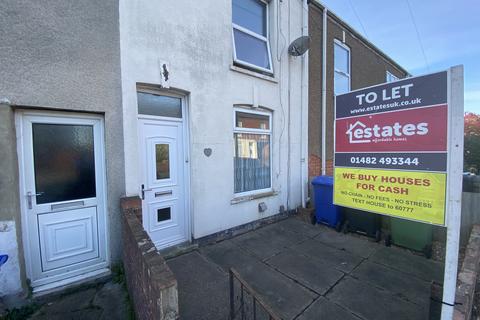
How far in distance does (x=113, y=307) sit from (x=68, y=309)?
19.4 inches

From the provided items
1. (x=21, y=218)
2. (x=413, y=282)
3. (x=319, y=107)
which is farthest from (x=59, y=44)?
(x=319, y=107)

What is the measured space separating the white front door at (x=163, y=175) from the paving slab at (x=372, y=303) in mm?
2544

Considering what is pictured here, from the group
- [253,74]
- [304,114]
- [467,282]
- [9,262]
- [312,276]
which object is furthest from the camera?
[304,114]

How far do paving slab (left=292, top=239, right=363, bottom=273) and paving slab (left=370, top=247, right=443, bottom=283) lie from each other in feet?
1.15

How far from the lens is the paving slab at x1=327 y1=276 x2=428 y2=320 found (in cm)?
248

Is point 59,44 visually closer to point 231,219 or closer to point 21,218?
point 21,218

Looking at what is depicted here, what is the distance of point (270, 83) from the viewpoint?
201 inches

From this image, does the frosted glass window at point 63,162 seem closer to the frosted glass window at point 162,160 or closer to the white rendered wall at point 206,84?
the white rendered wall at point 206,84

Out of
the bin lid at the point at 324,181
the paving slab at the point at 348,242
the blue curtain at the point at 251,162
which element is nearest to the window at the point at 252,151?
Result: the blue curtain at the point at 251,162

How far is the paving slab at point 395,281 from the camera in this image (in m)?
2.77

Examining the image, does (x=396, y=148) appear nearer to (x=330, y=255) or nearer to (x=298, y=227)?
(x=330, y=255)

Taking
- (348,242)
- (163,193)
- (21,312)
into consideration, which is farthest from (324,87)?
(21,312)

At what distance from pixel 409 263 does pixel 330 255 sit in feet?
3.77

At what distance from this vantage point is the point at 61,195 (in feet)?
9.79
